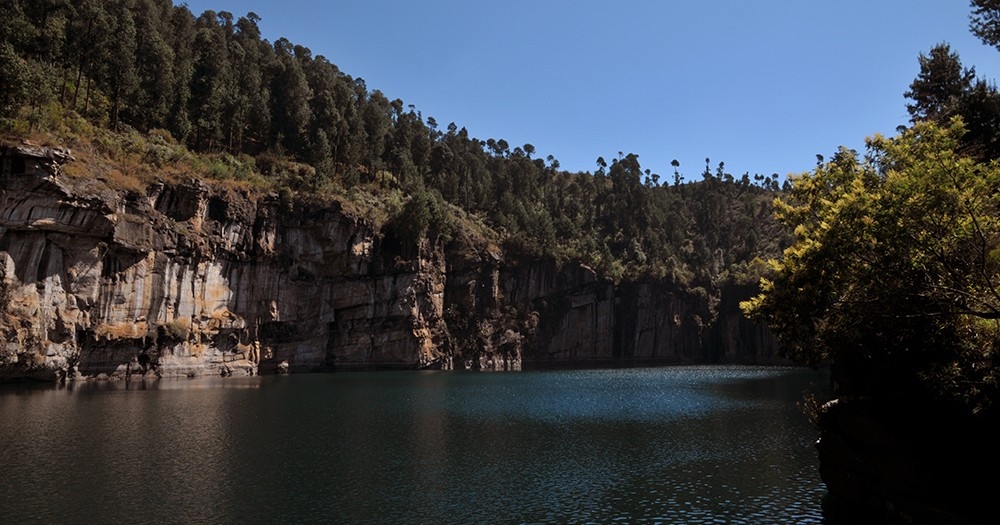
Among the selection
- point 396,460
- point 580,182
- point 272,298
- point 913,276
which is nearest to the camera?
point 913,276

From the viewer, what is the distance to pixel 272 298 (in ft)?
289

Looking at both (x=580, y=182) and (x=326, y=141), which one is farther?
(x=580, y=182)

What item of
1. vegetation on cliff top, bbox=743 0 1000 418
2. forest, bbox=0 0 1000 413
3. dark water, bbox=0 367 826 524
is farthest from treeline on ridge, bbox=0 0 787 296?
vegetation on cliff top, bbox=743 0 1000 418

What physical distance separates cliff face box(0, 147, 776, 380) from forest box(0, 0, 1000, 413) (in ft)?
13.5

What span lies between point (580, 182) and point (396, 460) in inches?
5570

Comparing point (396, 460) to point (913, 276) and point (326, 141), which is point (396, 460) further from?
point (326, 141)

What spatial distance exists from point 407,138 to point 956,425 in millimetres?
112020

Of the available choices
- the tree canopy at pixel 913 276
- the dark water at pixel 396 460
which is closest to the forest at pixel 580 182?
the tree canopy at pixel 913 276

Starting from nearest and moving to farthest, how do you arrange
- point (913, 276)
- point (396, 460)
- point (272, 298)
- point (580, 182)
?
point (913, 276) → point (396, 460) → point (272, 298) → point (580, 182)

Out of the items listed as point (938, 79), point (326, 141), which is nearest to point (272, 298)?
point (326, 141)

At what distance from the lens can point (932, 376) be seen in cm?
1705

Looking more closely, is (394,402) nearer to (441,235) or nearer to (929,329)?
(929,329)

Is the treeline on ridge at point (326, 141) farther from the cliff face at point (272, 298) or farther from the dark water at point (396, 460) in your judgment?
the dark water at point (396, 460)

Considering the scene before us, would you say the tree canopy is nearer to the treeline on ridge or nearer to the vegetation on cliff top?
the vegetation on cliff top
